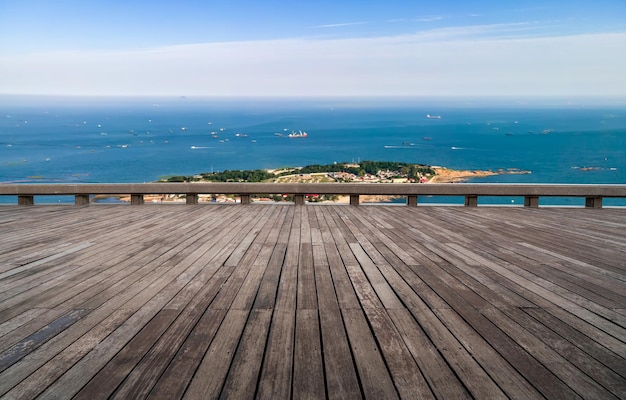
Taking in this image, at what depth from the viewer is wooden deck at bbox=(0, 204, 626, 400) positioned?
6.39ft

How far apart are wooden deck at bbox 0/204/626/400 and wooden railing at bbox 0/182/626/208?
215 cm

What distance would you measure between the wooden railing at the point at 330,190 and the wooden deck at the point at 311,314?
215cm

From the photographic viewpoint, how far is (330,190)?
7793 mm

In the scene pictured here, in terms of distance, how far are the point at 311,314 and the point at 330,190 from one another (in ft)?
16.8

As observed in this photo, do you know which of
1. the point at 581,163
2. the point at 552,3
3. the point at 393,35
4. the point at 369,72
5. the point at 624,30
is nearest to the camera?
the point at 624,30

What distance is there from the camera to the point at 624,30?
13047mm

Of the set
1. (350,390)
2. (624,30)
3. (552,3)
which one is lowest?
(350,390)

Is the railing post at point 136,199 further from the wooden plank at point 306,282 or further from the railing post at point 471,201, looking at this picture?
the railing post at point 471,201

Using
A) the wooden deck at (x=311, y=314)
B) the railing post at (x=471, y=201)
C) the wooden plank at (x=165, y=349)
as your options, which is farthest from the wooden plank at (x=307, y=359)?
the railing post at (x=471, y=201)

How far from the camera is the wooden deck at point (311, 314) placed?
195 cm

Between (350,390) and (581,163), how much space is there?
53.7 m

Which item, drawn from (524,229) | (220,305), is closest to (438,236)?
(524,229)

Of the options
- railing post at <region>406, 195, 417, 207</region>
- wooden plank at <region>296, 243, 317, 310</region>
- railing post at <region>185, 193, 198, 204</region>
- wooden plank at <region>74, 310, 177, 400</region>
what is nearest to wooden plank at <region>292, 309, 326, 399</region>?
wooden plank at <region>296, 243, 317, 310</region>

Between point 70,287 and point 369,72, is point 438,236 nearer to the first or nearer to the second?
point 70,287
